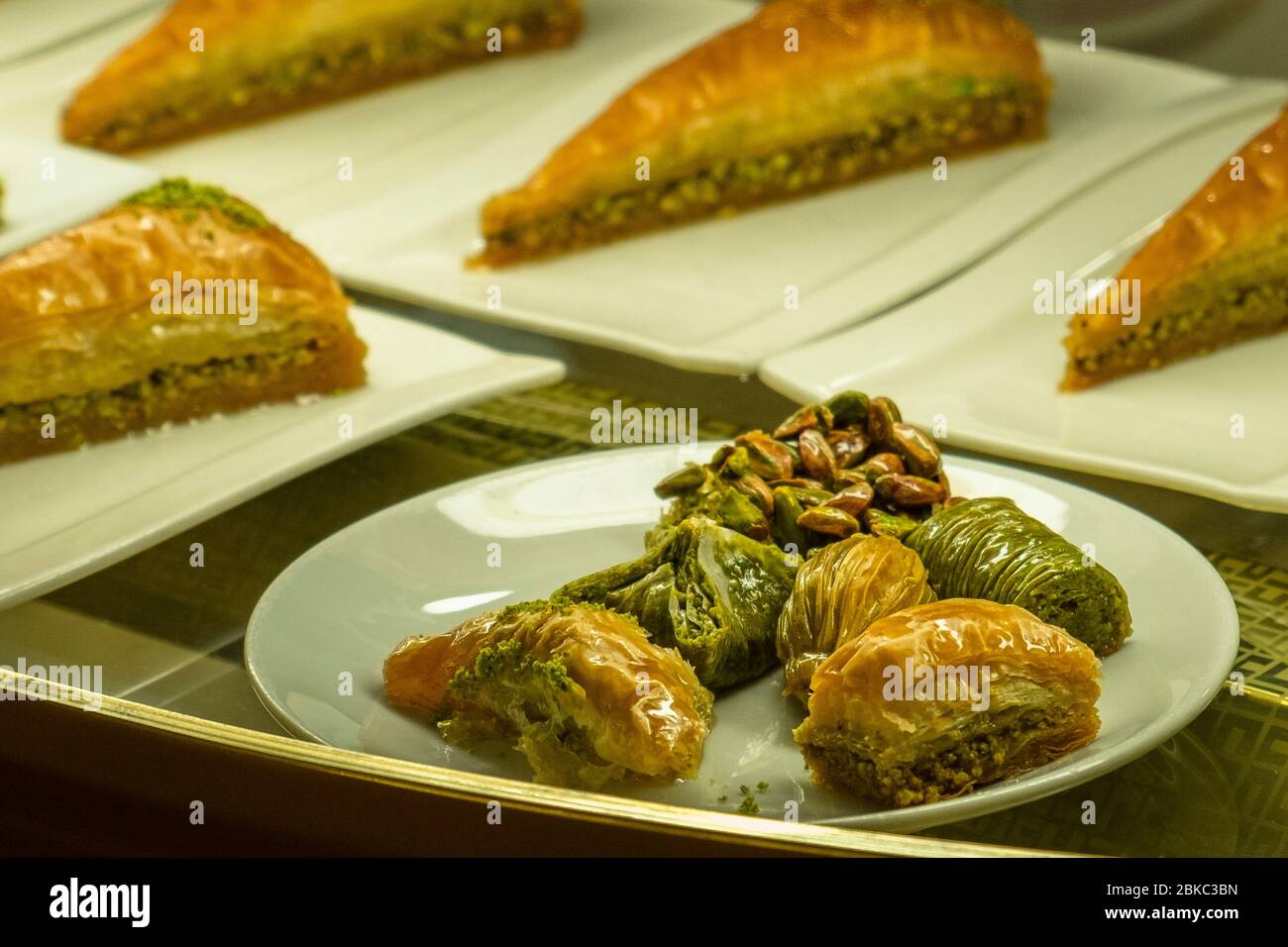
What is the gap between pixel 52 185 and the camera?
72.6 inches

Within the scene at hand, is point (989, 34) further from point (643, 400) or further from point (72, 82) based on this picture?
point (72, 82)

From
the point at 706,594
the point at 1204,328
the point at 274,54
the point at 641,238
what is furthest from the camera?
the point at 274,54

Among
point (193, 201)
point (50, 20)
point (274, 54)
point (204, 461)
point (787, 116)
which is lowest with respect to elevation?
point (204, 461)

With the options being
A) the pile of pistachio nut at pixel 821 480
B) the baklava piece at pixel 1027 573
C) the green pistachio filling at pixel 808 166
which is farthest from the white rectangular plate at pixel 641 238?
the baklava piece at pixel 1027 573

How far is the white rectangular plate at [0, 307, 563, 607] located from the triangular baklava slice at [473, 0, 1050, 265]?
1.48ft

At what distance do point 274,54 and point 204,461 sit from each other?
4.03 feet

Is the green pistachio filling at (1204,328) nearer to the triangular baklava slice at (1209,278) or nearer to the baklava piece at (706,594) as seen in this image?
the triangular baklava slice at (1209,278)

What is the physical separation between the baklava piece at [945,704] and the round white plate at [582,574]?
0.7 inches

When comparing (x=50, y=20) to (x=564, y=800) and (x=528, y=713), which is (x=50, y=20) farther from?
(x=564, y=800)

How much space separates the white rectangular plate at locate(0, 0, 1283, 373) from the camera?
1.97m

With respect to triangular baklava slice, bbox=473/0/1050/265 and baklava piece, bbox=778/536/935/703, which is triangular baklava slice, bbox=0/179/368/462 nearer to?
triangular baklava slice, bbox=473/0/1050/265

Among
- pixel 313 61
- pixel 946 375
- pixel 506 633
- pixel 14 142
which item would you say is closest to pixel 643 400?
pixel 946 375

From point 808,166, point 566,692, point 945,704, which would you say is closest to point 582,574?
point 566,692

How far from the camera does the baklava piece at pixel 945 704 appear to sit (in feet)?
3.19
